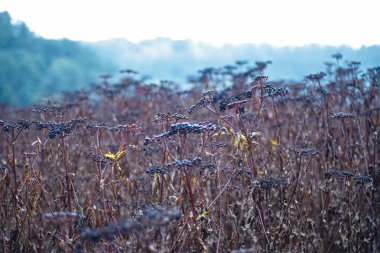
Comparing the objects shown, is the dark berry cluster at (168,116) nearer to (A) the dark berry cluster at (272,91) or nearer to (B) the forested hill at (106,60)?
(A) the dark berry cluster at (272,91)

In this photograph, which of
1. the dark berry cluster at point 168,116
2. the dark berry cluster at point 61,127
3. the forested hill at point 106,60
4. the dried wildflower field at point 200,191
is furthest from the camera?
the forested hill at point 106,60

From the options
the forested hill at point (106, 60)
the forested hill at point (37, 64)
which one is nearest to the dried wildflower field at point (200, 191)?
the forested hill at point (106, 60)

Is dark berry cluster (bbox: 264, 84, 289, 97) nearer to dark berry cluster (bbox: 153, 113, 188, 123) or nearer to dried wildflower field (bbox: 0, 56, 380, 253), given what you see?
dried wildflower field (bbox: 0, 56, 380, 253)

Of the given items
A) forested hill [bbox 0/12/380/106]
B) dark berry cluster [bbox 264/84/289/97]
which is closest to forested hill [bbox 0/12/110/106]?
forested hill [bbox 0/12/380/106]

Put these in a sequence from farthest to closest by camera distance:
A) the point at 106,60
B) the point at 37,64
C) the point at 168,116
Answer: the point at 106,60
the point at 37,64
the point at 168,116

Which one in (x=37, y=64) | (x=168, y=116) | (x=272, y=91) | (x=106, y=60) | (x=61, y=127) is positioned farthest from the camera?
(x=106, y=60)

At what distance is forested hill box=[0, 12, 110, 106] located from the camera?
21844mm

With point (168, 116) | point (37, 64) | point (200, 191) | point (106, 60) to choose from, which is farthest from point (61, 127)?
point (106, 60)

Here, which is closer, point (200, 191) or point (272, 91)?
point (200, 191)

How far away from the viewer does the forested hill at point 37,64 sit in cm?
2184

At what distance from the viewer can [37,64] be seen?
980 inches

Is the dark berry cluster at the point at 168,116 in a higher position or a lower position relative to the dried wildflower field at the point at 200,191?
higher

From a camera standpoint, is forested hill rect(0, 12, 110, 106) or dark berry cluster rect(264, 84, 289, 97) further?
forested hill rect(0, 12, 110, 106)

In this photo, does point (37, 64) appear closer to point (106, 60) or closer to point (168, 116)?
point (106, 60)
